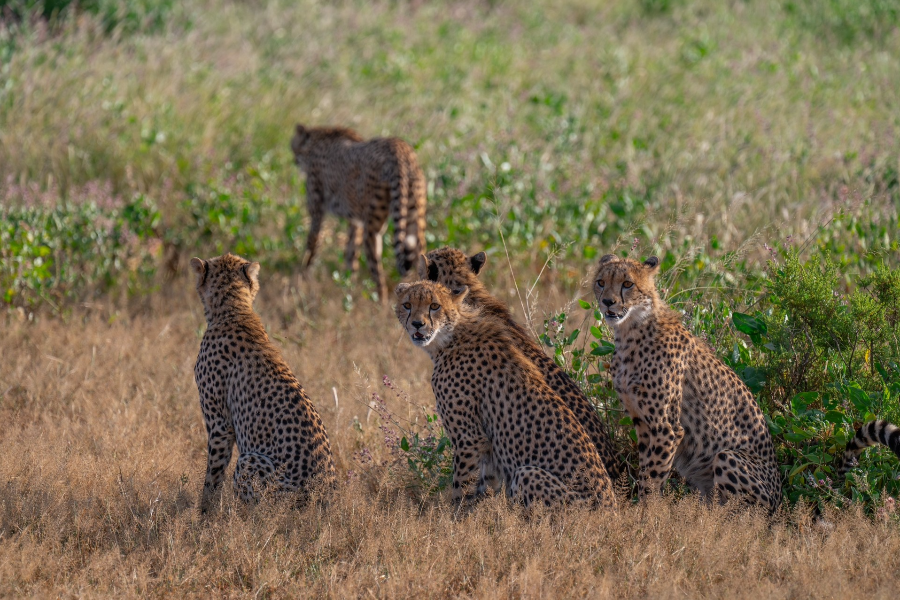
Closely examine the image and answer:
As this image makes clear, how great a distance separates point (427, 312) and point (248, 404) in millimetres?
831

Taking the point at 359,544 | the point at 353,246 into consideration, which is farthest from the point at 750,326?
the point at 353,246

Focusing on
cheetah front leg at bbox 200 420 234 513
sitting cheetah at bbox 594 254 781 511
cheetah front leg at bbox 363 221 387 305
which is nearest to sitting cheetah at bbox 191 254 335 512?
cheetah front leg at bbox 200 420 234 513

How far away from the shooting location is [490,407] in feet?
13.8

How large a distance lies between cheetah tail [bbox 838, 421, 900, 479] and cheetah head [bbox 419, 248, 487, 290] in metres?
1.81

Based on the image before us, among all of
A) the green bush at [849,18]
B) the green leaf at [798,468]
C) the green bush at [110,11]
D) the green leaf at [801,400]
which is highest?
the green bush at [110,11]

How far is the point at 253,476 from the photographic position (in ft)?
13.4

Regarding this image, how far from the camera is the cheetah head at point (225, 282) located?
15.2 ft

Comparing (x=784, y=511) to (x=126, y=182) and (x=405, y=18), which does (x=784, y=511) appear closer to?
(x=126, y=182)

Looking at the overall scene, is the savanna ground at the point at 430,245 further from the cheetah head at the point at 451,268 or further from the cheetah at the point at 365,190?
the cheetah head at the point at 451,268

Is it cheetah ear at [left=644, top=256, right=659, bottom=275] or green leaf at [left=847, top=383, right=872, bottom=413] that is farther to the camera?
cheetah ear at [left=644, top=256, right=659, bottom=275]

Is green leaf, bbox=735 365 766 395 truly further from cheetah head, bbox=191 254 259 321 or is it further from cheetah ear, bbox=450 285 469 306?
cheetah head, bbox=191 254 259 321

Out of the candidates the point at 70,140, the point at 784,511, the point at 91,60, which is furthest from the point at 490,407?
the point at 91,60

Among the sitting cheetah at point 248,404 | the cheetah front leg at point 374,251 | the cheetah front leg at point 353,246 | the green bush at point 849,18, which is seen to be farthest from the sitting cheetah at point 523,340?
the green bush at point 849,18

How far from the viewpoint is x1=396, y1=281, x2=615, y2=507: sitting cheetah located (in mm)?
3936
